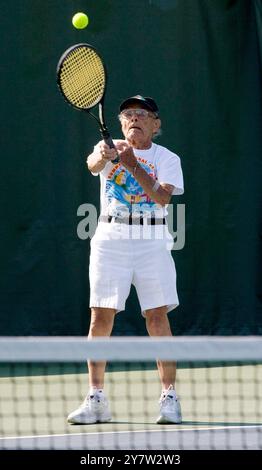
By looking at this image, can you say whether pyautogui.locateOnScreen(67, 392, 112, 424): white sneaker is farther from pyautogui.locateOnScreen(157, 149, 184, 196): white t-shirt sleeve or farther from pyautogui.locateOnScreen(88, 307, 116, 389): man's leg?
pyautogui.locateOnScreen(157, 149, 184, 196): white t-shirt sleeve

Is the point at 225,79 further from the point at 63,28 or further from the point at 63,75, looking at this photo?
the point at 63,75

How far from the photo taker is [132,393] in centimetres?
536

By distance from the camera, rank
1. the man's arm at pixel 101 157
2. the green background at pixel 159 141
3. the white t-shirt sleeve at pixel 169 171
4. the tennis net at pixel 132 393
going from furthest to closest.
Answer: the green background at pixel 159 141 → the white t-shirt sleeve at pixel 169 171 → the man's arm at pixel 101 157 → the tennis net at pixel 132 393

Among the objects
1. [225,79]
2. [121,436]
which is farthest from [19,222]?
[121,436]

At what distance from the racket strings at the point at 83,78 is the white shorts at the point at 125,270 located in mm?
504

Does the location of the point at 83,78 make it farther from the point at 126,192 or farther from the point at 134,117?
the point at 126,192

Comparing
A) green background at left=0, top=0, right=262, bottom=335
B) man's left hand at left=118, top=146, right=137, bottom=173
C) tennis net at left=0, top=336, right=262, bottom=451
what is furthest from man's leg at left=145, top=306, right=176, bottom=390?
green background at left=0, top=0, right=262, bottom=335

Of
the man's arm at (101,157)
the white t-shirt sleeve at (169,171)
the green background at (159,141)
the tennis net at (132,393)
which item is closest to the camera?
the tennis net at (132,393)

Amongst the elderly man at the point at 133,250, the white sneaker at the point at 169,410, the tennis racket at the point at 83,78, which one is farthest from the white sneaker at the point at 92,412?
the tennis racket at the point at 83,78

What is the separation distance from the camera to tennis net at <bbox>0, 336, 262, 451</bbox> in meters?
3.15

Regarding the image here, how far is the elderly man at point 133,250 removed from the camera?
4.65 m

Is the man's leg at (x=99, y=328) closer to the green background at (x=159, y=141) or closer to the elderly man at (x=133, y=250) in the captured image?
the elderly man at (x=133, y=250)

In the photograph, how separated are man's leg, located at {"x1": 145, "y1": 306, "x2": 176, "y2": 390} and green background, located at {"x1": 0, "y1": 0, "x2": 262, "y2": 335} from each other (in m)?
1.94
